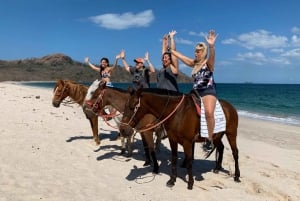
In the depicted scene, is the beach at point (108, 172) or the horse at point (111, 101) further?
the horse at point (111, 101)

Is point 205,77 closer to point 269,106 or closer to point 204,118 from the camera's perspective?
point 204,118

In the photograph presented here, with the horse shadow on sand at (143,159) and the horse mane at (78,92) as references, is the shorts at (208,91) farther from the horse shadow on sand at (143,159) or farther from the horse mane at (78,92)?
the horse mane at (78,92)

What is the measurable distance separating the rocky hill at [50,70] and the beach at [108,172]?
402 ft

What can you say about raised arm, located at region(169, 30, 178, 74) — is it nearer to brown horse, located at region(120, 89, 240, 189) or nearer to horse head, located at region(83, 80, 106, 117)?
brown horse, located at region(120, 89, 240, 189)

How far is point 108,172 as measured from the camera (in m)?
7.25

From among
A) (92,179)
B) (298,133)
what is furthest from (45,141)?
(298,133)

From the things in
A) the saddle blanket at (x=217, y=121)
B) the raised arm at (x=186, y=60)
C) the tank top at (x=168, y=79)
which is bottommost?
the saddle blanket at (x=217, y=121)

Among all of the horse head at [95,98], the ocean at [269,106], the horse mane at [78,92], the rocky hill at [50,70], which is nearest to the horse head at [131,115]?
the ocean at [269,106]

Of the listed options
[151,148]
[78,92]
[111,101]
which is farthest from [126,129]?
[78,92]

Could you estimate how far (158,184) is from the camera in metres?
6.77

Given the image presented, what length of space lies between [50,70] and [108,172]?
169 metres

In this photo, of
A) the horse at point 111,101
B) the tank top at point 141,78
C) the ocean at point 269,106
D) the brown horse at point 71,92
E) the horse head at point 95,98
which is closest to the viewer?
the horse at point 111,101

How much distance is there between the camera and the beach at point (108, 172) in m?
6.02

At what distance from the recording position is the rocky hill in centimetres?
14325
